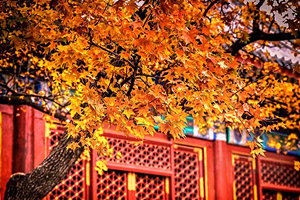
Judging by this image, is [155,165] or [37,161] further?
[155,165]

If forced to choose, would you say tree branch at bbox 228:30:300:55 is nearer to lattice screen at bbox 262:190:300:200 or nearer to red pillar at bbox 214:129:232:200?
red pillar at bbox 214:129:232:200

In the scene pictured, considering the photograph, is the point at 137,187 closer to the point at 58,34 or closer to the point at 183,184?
the point at 183,184

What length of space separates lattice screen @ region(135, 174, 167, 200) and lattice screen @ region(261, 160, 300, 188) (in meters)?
3.27

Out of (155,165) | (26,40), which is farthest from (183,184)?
(26,40)

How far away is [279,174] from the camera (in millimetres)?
15422

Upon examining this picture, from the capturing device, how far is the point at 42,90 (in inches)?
432

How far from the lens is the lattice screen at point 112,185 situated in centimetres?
1173

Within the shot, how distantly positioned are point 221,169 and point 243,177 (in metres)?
1.20

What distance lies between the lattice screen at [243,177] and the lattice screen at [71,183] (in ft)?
13.8

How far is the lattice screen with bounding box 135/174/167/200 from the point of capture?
486 inches

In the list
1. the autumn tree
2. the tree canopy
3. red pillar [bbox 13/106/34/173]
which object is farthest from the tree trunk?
red pillar [bbox 13/106/34/173]

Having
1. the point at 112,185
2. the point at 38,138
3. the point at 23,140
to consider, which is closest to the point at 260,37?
the point at 38,138

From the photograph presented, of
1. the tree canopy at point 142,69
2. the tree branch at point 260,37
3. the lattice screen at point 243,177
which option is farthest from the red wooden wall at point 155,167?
the tree branch at point 260,37

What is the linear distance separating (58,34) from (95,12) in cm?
70
